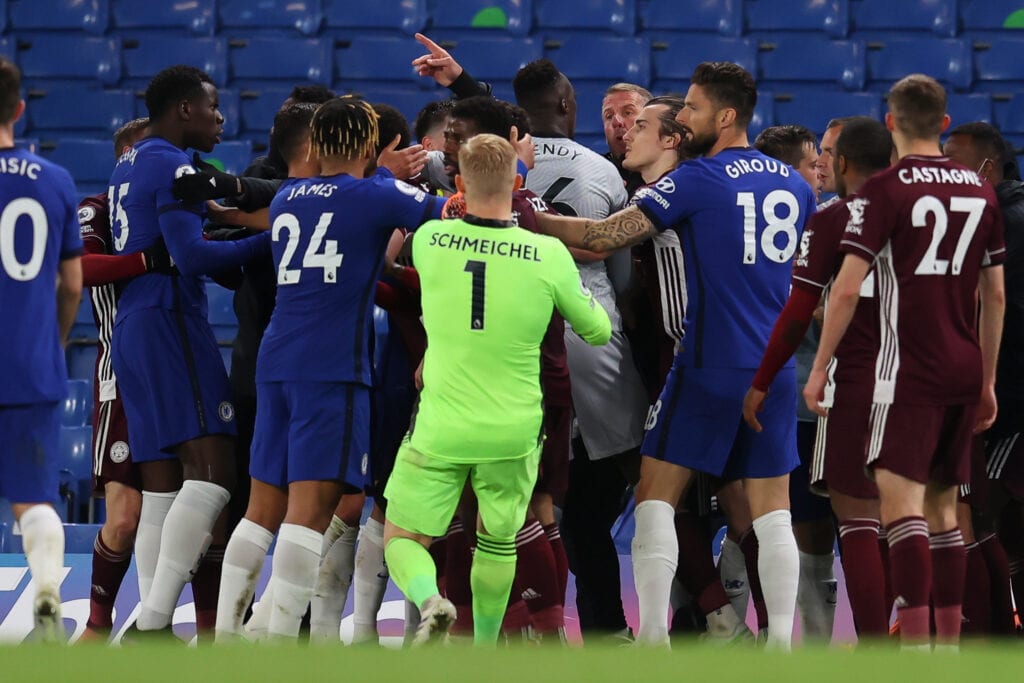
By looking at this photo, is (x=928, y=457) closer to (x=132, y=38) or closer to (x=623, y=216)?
(x=623, y=216)

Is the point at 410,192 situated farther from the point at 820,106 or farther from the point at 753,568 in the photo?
the point at 820,106

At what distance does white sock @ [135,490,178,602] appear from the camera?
5969 mm

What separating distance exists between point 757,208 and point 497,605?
5.82ft

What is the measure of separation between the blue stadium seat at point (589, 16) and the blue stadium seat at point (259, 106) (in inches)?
87.5

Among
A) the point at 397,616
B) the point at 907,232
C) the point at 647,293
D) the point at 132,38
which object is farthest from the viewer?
the point at 132,38

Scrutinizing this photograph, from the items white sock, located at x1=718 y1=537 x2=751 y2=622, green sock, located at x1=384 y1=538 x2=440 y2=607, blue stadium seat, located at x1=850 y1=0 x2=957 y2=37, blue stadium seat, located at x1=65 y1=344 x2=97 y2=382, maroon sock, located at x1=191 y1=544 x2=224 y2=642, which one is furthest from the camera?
blue stadium seat, located at x1=850 y1=0 x2=957 y2=37

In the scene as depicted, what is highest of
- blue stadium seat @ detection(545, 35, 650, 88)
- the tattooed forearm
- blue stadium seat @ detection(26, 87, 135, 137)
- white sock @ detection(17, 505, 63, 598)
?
blue stadium seat @ detection(545, 35, 650, 88)

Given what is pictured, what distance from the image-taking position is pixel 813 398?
507cm

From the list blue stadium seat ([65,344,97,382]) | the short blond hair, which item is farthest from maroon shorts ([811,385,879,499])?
blue stadium seat ([65,344,97,382])

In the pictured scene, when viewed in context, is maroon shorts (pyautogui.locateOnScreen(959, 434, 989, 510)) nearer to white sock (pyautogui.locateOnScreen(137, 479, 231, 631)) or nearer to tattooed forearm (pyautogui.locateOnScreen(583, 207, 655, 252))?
tattooed forearm (pyautogui.locateOnScreen(583, 207, 655, 252))

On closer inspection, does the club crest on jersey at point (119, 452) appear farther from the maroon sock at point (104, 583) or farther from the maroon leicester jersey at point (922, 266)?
the maroon leicester jersey at point (922, 266)

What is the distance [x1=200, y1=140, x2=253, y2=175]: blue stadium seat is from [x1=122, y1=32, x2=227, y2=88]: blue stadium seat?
0.97 meters

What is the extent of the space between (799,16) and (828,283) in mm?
7355

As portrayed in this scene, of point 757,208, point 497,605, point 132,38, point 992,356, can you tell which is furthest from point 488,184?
point 132,38
